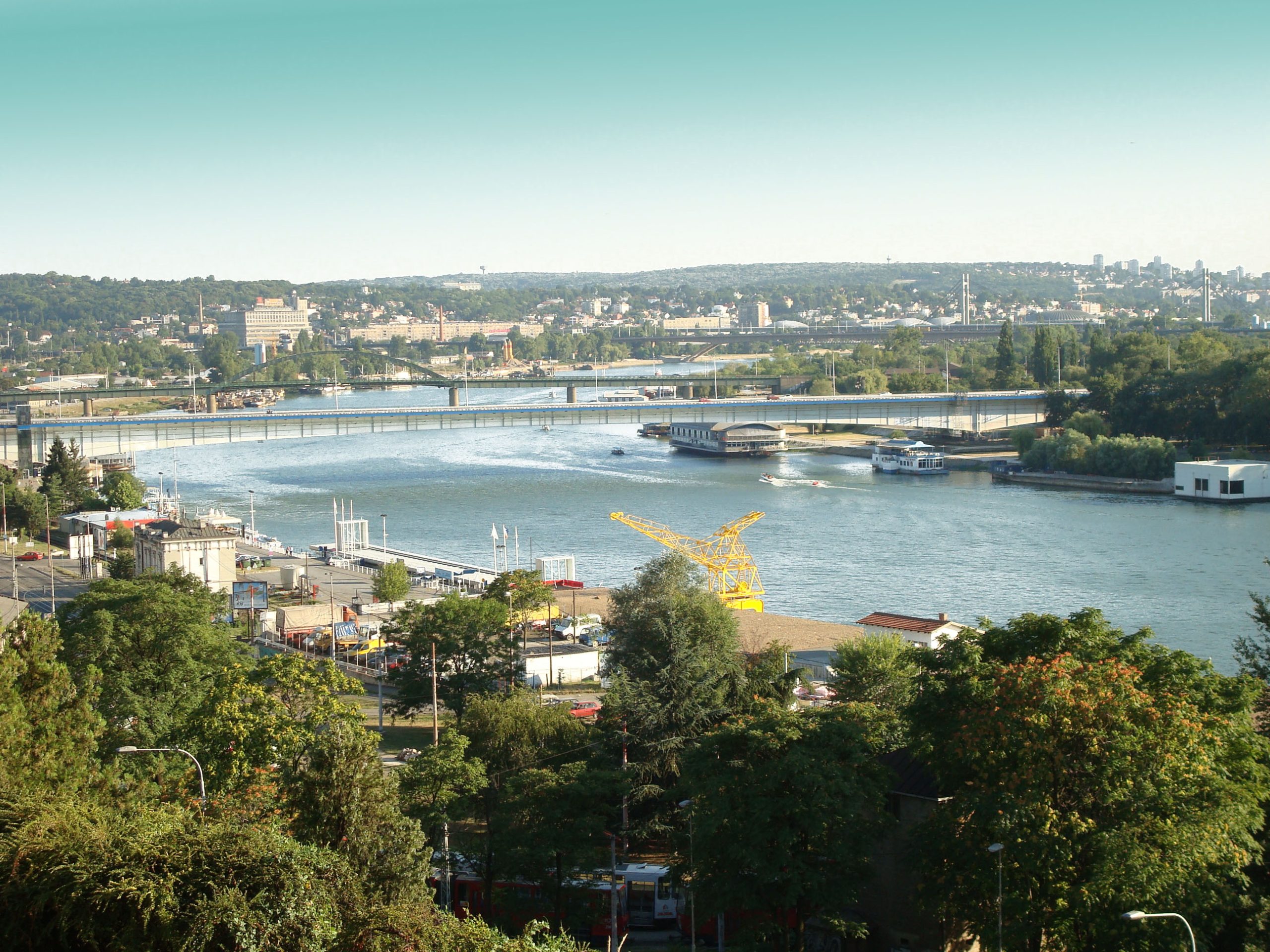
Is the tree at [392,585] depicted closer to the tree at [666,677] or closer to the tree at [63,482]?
the tree at [666,677]

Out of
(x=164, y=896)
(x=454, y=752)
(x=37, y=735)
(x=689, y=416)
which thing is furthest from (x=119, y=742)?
(x=689, y=416)

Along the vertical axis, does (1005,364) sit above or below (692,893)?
above

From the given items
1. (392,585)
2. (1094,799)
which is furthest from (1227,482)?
(1094,799)

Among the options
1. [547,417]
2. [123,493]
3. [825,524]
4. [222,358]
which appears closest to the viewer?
[825,524]

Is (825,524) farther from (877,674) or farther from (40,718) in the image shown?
(40,718)

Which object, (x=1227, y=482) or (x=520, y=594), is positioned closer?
Answer: (x=520, y=594)

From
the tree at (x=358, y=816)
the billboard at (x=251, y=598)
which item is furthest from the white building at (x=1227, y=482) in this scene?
the tree at (x=358, y=816)

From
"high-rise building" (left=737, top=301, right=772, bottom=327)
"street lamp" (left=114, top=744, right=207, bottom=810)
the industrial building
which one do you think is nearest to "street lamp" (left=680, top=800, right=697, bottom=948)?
"street lamp" (left=114, top=744, right=207, bottom=810)
